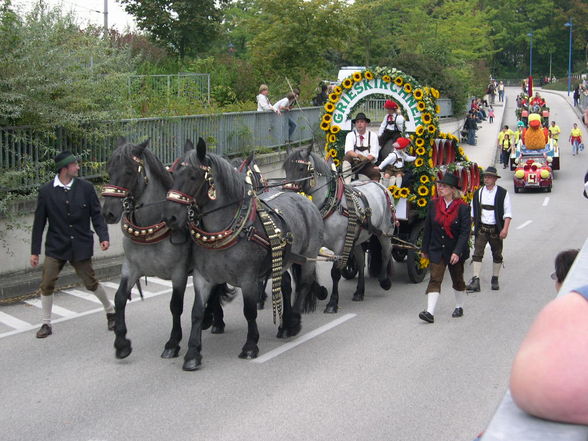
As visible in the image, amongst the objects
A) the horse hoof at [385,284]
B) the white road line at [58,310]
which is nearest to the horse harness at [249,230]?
the white road line at [58,310]

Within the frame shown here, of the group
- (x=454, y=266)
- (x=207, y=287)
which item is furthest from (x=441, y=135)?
(x=207, y=287)

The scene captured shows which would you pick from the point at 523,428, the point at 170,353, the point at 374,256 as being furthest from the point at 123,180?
the point at 523,428

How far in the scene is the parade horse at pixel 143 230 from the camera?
746 centimetres

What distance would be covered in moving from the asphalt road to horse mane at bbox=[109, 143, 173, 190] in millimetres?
1816

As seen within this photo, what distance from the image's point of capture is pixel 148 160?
25.3 feet

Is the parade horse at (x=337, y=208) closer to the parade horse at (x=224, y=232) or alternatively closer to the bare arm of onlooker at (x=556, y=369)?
the parade horse at (x=224, y=232)

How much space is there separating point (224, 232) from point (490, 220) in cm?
567

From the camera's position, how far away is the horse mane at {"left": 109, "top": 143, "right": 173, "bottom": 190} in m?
7.45

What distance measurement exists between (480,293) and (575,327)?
10.0m

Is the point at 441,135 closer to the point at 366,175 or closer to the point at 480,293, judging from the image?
the point at 366,175

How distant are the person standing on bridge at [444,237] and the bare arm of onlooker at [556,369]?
7.68 metres

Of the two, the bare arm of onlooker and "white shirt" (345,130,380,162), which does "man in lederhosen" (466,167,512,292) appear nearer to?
"white shirt" (345,130,380,162)

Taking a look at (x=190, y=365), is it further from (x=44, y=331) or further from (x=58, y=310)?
(x=58, y=310)

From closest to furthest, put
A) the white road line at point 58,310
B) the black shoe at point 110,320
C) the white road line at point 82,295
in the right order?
the black shoe at point 110,320 → the white road line at point 58,310 → the white road line at point 82,295
